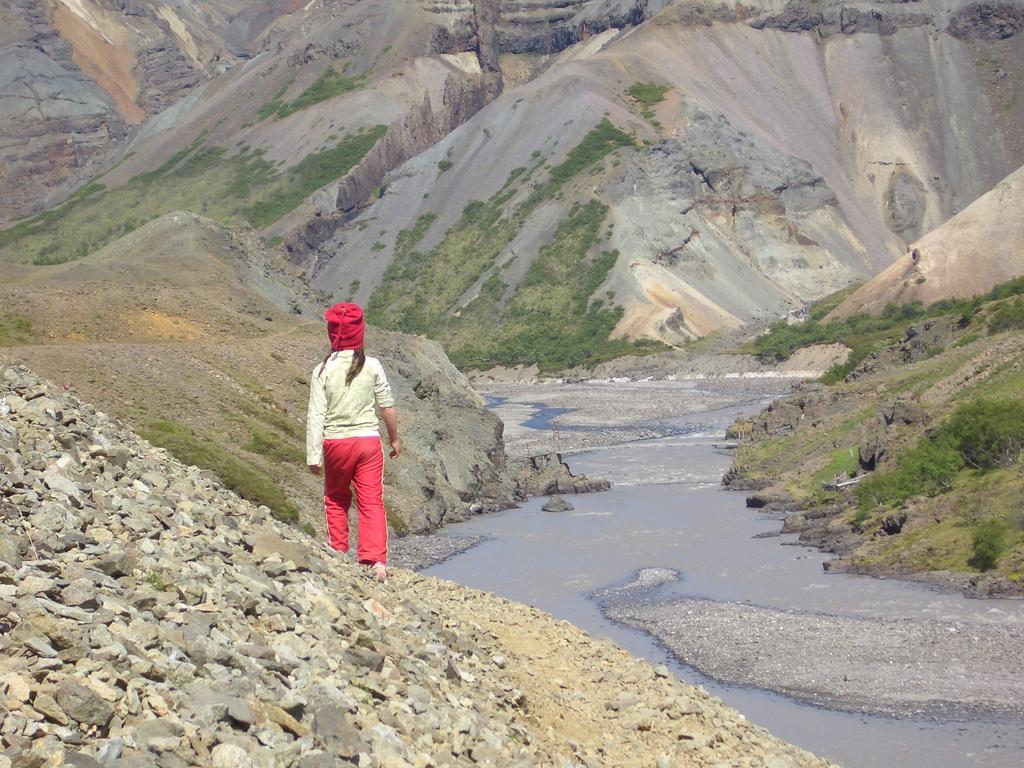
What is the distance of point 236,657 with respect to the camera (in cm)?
1004

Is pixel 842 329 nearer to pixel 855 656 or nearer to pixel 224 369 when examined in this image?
pixel 224 369

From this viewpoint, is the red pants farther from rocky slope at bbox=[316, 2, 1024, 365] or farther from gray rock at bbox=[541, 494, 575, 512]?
rocky slope at bbox=[316, 2, 1024, 365]

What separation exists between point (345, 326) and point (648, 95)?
178 metres

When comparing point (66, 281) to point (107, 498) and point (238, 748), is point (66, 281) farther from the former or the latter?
point (238, 748)

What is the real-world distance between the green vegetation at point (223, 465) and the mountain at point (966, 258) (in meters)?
87.0

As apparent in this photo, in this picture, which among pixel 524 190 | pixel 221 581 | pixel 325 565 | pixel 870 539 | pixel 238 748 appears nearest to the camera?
pixel 238 748

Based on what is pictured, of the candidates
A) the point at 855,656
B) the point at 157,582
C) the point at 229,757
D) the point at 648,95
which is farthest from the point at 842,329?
the point at 229,757

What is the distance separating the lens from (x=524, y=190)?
17238 cm

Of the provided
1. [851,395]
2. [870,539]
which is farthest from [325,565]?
[851,395]

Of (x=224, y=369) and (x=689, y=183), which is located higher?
(x=689, y=183)

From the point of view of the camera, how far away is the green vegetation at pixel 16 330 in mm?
46606

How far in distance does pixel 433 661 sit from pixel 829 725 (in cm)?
933

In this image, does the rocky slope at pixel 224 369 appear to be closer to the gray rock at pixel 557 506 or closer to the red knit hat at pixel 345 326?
the gray rock at pixel 557 506

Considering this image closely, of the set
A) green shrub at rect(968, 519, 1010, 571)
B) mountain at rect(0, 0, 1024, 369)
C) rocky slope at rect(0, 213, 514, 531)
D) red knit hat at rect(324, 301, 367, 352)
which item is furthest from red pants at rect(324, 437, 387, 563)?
mountain at rect(0, 0, 1024, 369)
